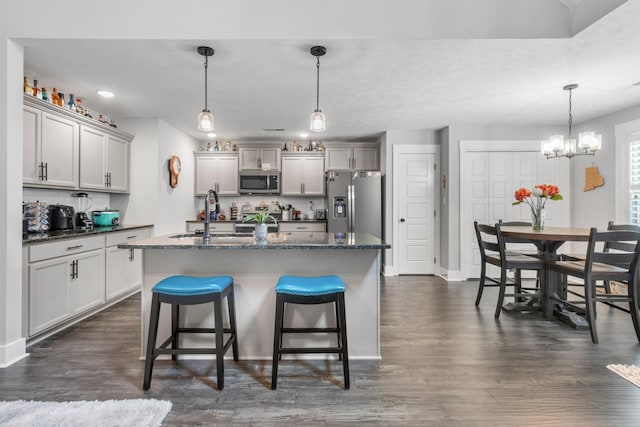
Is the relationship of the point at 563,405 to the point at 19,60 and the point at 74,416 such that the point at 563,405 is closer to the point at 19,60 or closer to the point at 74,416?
the point at 74,416

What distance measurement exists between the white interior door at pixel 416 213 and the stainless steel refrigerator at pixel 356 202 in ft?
1.18

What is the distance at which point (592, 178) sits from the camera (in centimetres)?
424

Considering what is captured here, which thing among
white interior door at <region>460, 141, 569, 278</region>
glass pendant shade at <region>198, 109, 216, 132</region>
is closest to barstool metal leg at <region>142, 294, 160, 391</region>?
glass pendant shade at <region>198, 109, 216, 132</region>

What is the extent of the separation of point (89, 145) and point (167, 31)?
2028mm

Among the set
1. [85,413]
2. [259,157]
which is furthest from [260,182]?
[85,413]

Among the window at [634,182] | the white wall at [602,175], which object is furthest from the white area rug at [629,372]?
the white wall at [602,175]

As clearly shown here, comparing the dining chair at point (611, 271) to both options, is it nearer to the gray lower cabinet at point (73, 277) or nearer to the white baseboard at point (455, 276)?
the white baseboard at point (455, 276)

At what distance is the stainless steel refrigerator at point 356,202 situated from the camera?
4957mm

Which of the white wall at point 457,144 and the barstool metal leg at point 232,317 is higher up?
the white wall at point 457,144

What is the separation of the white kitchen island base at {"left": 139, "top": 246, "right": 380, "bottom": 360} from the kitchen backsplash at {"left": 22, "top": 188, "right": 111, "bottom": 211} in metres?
1.93

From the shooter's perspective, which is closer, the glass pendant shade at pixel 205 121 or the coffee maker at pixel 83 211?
the glass pendant shade at pixel 205 121

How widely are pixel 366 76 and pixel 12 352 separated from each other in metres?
3.55

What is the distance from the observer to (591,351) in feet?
7.66

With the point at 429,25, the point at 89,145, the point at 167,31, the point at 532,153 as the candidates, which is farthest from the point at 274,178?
the point at 532,153
